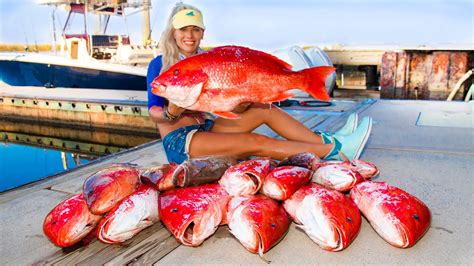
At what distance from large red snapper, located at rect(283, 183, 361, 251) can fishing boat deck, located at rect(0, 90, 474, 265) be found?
0.07m

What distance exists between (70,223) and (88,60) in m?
13.7

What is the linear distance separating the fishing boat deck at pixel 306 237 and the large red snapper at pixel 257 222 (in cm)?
7

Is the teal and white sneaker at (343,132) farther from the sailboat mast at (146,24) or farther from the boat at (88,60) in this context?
the sailboat mast at (146,24)

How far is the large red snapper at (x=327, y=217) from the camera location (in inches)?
73.6

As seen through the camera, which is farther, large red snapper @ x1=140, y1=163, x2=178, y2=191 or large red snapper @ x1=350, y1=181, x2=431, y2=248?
large red snapper @ x1=140, y1=163, x2=178, y2=191

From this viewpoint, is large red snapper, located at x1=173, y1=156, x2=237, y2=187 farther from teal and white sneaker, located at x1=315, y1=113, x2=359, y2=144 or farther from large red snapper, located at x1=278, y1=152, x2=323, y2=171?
teal and white sneaker, located at x1=315, y1=113, x2=359, y2=144

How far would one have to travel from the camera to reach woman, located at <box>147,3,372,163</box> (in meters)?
2.84

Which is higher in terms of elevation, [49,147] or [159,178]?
[159,178]

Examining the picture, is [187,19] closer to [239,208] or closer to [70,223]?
[239,208]

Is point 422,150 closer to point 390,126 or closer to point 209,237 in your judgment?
point 390,126

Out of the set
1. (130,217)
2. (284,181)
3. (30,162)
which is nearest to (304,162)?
(284,181)

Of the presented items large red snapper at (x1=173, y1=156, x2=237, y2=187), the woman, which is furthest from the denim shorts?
large red snapper at (x1=173, y1=156, x2=237, y2=187)

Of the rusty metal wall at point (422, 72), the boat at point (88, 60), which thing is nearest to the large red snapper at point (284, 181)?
the rusty metal wall at point (422, 72)

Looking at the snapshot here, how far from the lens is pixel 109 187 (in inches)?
82.0
